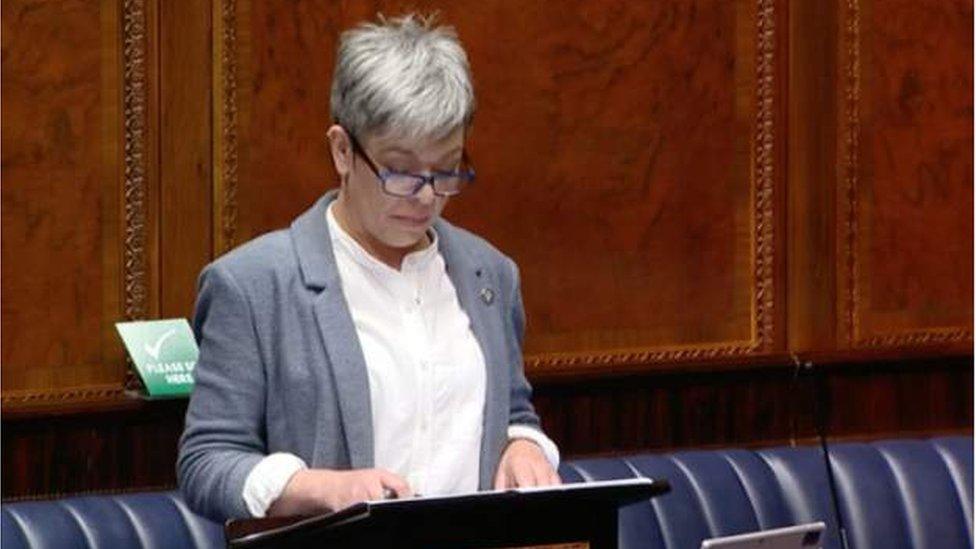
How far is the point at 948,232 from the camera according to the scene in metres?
4.68

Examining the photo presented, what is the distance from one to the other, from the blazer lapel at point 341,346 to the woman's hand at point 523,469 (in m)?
0.18

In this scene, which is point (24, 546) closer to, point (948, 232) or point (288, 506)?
point (288, 506)

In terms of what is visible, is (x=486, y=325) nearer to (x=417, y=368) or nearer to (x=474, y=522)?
(x=417, y=368)

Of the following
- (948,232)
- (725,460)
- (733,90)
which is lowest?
(725,460)

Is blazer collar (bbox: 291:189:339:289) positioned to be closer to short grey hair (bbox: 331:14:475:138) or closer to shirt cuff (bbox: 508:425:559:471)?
short grey hair (bbox: 331:14:475:138)

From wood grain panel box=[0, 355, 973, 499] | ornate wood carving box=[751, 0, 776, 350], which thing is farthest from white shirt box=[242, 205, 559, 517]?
ornate wood carving box=[751, 0, 776, 350]

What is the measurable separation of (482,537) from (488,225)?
1.57 meters

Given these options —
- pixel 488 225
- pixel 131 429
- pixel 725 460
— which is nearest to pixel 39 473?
pixel 131 429

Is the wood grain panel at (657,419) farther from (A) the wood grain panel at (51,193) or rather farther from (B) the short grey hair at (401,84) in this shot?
(B) the short grey hair at (401,84)

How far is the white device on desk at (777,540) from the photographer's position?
2.80m

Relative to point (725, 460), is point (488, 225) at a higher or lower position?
higher

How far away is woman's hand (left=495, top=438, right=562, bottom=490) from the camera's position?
296 centimetres

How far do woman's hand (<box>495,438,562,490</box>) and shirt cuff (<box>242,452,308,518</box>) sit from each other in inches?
11.6

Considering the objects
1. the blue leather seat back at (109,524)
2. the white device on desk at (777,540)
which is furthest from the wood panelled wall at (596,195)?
the white device on desk at (777,540)
